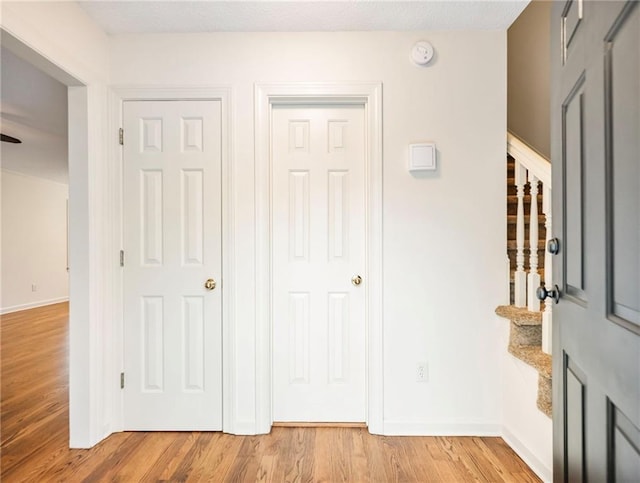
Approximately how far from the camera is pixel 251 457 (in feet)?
6.17

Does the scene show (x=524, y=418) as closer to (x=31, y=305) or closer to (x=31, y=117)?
(x=31, y=117)

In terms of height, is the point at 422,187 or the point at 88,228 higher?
the point at 422,187

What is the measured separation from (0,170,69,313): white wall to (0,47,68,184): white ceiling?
566 millimetres

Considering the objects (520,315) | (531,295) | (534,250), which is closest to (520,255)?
(534,250)

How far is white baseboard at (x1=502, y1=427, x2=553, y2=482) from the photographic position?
66.9 inches

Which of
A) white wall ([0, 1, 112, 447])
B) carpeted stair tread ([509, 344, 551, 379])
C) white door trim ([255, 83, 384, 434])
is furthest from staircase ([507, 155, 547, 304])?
white wall ([0, 1, 112, 447])

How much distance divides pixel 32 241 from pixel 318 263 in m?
6.76

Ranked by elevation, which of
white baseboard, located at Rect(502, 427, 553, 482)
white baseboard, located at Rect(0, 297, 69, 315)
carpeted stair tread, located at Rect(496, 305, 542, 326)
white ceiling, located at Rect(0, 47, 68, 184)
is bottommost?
white baseboard, located at Rect(0, 297, 69, 315)

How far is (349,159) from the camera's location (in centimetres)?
219

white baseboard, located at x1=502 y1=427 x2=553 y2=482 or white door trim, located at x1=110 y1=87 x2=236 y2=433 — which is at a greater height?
white door trim, located at x1=110 y1=87 x2=236 y2=433

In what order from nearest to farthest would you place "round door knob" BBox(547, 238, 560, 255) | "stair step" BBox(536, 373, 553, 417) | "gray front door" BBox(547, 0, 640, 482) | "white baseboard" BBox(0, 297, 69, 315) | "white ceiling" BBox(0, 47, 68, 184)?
"gray front door" BBox(547, 0, 640, 482), "round door knob" BBox(547, 238, 560, 255), "stair step" BBox(536, 373, 553, 417), "white ceiling" BBox(0, 47, 68, 184), "white baseboard" BBox(0, 297, 69, 315)

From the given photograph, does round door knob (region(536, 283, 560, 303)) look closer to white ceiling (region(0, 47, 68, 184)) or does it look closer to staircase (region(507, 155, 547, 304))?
staircase (region(507, 155, 547, 304))

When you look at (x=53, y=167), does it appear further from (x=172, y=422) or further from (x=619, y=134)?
(x=619, y=134)

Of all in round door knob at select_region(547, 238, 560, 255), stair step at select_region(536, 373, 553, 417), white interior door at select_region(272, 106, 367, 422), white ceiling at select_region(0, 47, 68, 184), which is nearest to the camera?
round door knob at select_region(547, 238, 560, 255)
